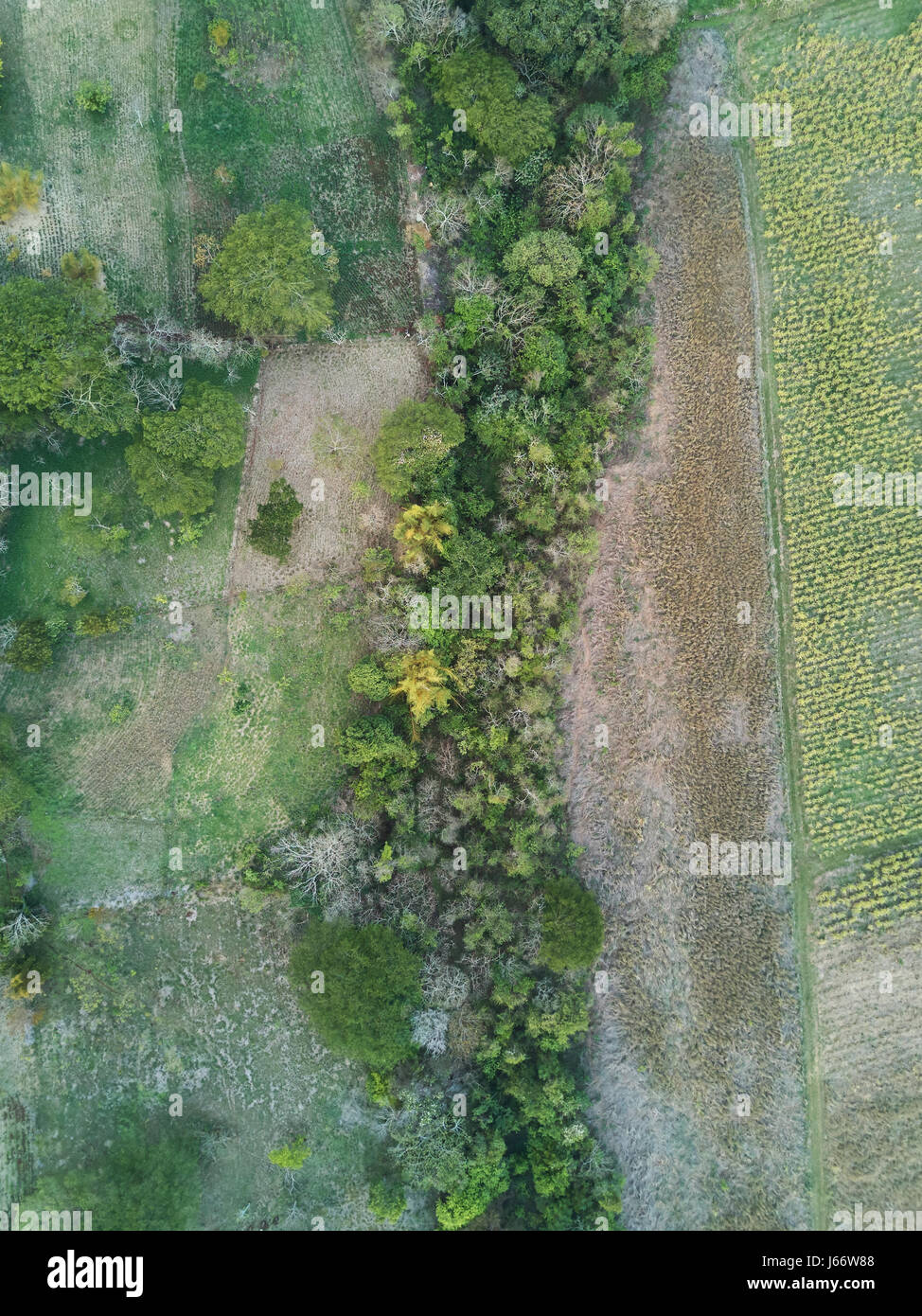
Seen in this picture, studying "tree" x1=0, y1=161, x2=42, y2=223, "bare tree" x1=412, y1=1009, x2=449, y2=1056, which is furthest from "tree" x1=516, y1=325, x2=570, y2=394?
"bare tree" x1=412, y1=1009, x2=449, y2=1056

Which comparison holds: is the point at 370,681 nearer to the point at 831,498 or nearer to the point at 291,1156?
the point at 291,1156

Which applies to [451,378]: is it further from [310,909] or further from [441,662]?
[310,909]

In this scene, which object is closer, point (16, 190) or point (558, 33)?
point (558, 33)

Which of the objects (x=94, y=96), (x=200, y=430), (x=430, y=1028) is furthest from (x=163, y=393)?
(x=430, y=1028)

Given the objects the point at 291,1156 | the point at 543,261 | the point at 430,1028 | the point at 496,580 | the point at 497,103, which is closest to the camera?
the point at 291,1156

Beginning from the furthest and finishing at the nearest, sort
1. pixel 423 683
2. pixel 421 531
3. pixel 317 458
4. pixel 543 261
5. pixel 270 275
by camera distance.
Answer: pixel 317 458, pixel 543 261, pixel 423 683, pixel 421 531, pixel 270 275

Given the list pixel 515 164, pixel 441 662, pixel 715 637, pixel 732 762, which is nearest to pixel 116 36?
pixel 515 164

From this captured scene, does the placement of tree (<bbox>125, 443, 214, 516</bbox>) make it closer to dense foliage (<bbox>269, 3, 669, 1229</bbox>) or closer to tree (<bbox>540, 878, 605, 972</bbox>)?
dense foliage (<bbox>269, 3, 669, 1229</bbox>)
